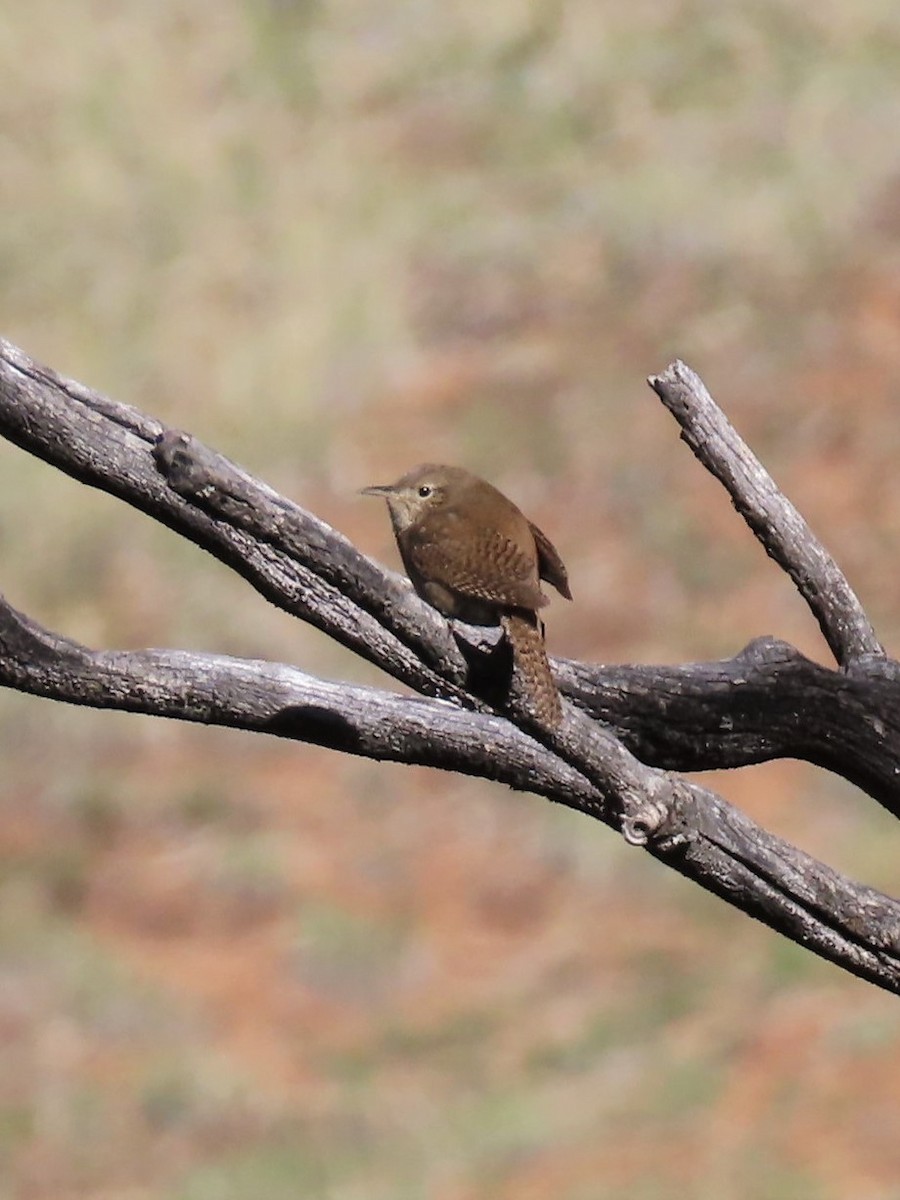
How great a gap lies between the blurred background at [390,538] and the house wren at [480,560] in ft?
21.9

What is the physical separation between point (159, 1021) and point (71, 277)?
5.98 m

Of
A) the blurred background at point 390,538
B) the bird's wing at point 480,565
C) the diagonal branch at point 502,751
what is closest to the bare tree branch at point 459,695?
the diagonal branch at point 502,751

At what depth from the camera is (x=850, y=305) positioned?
14.8 meters

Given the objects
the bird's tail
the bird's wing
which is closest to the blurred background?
the bird's wing

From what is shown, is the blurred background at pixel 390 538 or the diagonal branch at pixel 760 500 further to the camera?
the blurred background at pixel 390 538

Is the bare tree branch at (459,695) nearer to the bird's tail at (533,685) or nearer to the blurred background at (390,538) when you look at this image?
the bird's tail at (533,685)

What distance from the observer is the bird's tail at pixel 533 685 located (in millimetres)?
4355

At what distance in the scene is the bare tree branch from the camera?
4332 mm

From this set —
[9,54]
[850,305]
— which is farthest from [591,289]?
[9,54]

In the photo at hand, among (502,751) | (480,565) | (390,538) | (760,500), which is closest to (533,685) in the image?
(502,751)

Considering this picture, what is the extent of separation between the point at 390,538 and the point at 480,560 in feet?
29.9

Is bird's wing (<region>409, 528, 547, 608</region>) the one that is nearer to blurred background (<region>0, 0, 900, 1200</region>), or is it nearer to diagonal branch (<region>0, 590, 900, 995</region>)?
diagonal branch (<region>0, 590, 900, 995</region>)

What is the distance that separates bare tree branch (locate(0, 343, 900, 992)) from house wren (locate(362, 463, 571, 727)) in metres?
0.13

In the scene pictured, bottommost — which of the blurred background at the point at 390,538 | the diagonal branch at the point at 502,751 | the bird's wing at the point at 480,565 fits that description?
the diagonal branch at the point at 502,751
